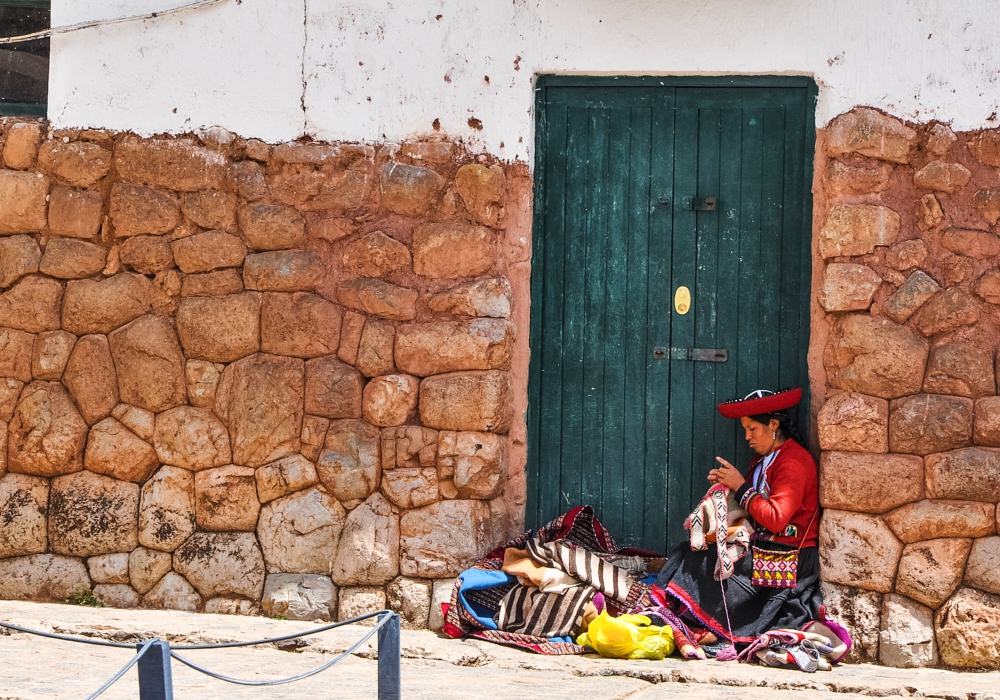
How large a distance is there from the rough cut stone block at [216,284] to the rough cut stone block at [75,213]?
1.67 feet

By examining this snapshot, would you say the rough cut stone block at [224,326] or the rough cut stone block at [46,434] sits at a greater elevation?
the rough cut stone block at [224,326]

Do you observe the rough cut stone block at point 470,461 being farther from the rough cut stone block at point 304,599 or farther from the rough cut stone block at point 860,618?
the rough cut stone block at point 860,618

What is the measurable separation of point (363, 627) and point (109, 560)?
44.3 inches

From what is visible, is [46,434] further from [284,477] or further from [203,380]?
[284,477]

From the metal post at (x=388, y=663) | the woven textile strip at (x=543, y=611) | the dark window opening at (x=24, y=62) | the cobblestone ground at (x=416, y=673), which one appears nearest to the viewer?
the metal post at (x=388, y=663)

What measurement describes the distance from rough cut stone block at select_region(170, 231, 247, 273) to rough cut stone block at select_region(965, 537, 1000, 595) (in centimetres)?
310

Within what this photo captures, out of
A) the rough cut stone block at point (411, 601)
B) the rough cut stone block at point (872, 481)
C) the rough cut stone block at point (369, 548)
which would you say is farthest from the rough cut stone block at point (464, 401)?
the rough cut stone block at point (872, 481)

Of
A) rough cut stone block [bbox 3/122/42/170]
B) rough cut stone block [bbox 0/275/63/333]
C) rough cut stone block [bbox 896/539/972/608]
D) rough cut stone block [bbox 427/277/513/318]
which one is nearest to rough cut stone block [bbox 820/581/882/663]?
rough cut stone block [bbox 896/539/972/608]

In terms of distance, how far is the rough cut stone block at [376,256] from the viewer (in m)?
4.45

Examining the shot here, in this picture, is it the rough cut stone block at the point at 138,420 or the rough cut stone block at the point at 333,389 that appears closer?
the rough cut stone block at the point at 333,389

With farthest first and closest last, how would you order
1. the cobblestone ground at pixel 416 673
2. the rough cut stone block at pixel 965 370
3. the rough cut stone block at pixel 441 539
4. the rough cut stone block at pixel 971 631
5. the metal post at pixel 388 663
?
the rough cut stone block at pixel 441 539 < the rough cut stone block at pixel 965 370 < the rough cut stone block at pixel 971 631 < the cobblestone ground at pixel 416 673 < the metal post at pixel 388 663

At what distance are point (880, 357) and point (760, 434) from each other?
1.77 feet

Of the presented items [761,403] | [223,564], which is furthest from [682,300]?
[223,564]

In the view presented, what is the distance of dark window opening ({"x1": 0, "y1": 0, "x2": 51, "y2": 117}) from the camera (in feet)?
15.6
